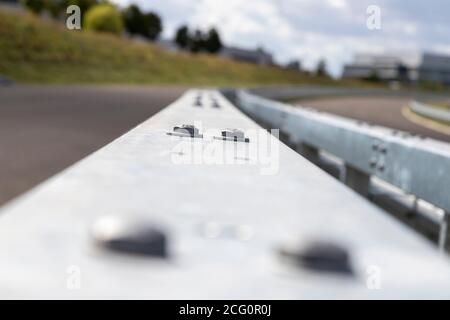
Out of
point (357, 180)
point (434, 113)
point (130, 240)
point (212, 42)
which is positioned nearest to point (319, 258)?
point (130, 240)

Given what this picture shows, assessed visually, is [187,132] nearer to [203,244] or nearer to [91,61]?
[203,244]

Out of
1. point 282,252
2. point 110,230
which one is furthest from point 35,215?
point 282,252

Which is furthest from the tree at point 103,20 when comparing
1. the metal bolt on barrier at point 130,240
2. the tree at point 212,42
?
the metal bolt on barrier at point 130,240

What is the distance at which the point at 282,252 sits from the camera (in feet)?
6.99

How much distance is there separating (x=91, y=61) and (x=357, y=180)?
78.5 metres

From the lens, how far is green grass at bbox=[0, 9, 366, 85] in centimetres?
6881

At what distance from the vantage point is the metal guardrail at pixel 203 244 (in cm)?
194

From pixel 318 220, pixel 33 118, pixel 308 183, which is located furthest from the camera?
pixel 33 118

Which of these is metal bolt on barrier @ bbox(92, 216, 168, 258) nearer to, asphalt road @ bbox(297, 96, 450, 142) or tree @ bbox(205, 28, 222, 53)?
asphalt road @ bbox(297, 96, 450, 142)

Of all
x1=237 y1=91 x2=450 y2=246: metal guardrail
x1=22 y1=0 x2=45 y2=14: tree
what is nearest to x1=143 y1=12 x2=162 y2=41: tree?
x1=22 y1=0 x2=45 y2=14: tree

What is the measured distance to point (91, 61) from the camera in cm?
8362

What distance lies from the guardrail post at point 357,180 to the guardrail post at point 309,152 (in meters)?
2.96
